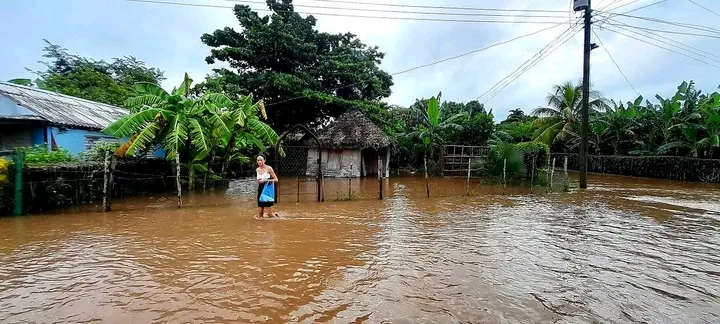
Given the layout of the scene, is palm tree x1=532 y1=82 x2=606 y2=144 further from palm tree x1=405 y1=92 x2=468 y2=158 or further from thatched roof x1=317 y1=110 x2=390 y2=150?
thatched roof x1=317 y1=110 x2=390 y2=150

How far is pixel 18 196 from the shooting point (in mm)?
9133

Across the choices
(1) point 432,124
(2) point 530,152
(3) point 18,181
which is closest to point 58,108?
(3) point 18,181

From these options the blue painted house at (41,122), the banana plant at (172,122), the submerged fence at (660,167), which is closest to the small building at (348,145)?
the banana plant at (172,122)

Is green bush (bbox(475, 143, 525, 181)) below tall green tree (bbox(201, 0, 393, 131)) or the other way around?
below

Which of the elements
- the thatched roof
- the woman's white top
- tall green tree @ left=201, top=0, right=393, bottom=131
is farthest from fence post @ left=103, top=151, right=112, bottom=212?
the thatched roof

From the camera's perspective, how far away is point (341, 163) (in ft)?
75.6

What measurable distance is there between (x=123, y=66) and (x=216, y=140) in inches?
1119

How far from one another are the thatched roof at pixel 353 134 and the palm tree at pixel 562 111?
14.0 meters

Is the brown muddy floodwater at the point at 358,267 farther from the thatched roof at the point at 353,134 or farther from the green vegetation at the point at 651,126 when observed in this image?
the green vegetation at the point at 651,126

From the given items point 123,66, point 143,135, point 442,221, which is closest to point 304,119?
point 143,135

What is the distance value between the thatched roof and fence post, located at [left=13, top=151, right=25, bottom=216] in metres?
14.6

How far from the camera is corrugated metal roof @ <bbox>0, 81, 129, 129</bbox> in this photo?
43.4 ft

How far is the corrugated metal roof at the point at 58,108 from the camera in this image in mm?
13234

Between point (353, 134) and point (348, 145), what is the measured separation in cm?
77
